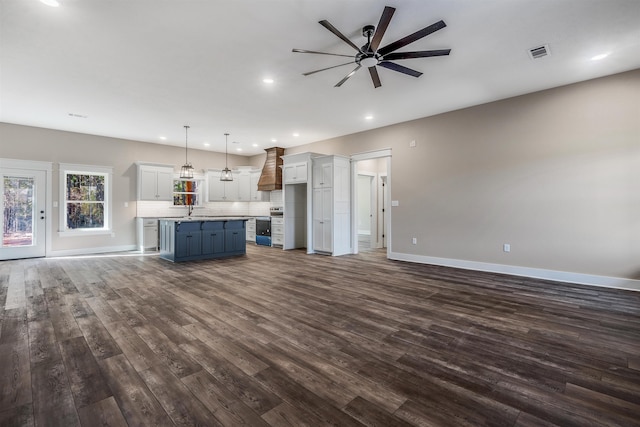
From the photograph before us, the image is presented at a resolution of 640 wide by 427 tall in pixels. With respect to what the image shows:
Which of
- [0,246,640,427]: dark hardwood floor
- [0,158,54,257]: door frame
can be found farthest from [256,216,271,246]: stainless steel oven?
[0,158,54,257]: door frame

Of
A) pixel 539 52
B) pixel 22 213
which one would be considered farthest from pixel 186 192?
pixel 539 52

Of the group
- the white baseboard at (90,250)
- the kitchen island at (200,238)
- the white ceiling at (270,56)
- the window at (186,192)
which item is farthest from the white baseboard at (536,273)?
the white baseboard at (90,250)

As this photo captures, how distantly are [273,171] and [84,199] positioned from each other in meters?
4.95

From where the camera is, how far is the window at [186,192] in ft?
30.0

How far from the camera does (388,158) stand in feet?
22.2

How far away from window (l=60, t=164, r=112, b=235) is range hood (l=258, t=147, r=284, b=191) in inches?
164

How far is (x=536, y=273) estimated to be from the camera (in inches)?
193

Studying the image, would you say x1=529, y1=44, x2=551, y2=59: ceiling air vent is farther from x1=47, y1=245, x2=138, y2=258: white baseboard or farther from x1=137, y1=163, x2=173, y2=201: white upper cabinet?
x1=47, y1=245, x2=138, y2=258: white baseboard

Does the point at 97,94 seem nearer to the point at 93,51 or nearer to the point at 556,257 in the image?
the point at 93,51

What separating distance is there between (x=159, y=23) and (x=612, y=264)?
666cm

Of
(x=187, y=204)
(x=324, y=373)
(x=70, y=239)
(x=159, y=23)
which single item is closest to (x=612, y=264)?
(x=324, y=373)

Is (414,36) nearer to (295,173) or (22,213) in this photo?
(295,173)

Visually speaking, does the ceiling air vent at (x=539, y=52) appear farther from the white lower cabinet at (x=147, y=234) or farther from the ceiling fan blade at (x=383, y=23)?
the white lower cabinet at (x=147, y=234)

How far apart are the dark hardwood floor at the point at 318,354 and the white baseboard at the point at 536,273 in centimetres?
24
